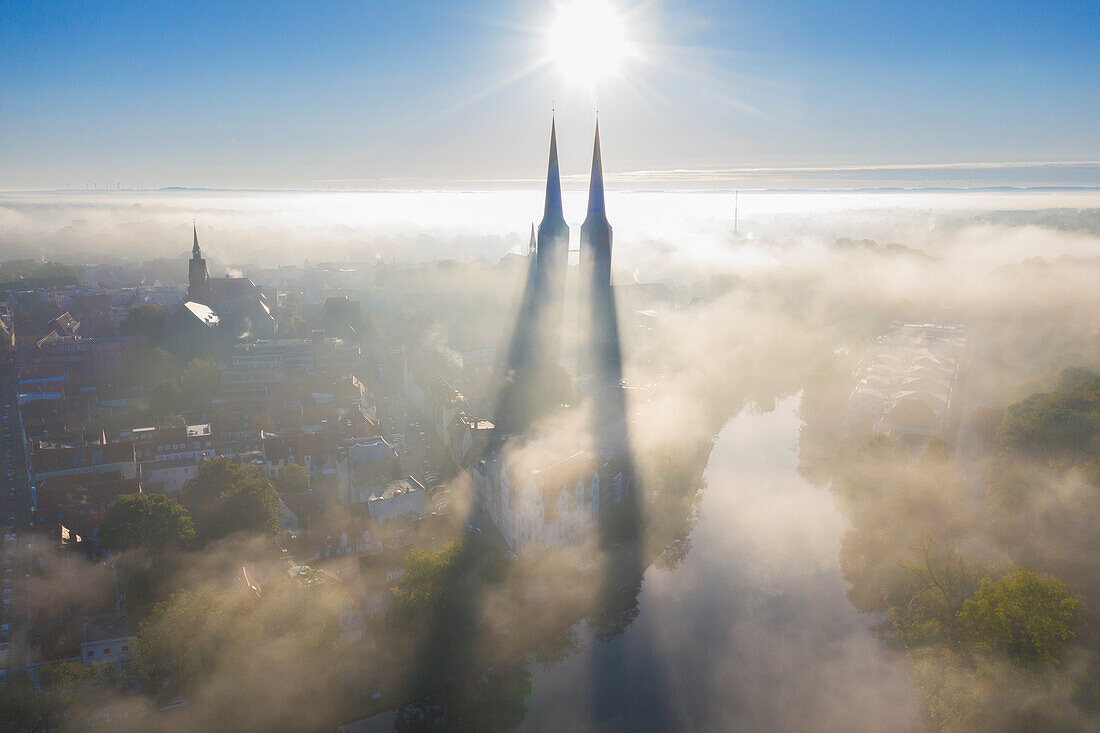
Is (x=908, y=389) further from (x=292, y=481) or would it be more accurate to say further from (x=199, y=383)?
(x=199, y=383)

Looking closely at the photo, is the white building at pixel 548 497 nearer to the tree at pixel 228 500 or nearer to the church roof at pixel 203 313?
the tree at pixel 228 500

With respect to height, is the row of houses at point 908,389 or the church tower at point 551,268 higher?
the church tower at point 551,268

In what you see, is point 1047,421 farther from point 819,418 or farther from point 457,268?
point 457,268

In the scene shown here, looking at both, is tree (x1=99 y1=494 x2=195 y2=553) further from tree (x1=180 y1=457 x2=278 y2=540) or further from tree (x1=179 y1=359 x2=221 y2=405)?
tree (x1=179 y1=359 x2=221 y2=405)

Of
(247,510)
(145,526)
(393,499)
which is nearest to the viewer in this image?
(145,526)

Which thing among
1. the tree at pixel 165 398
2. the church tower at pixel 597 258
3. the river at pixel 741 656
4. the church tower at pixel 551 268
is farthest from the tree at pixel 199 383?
the river at pixel 741 656

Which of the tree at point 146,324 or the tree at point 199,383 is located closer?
the tree at point 199,383

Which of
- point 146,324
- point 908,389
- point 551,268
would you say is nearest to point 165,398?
point 146,324
